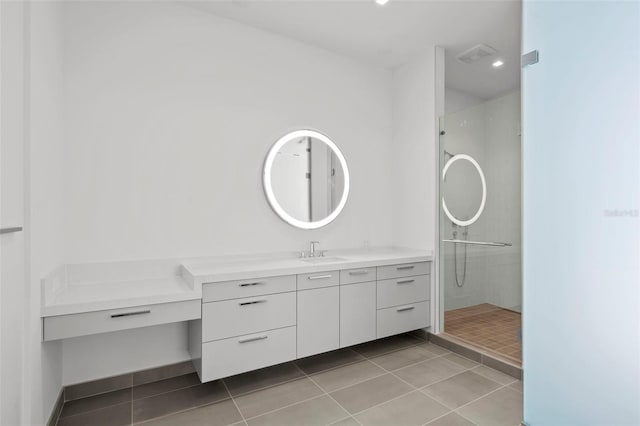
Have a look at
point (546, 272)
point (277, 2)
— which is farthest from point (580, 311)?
point (277, 2)

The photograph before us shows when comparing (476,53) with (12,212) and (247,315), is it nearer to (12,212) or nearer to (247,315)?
(247,315)

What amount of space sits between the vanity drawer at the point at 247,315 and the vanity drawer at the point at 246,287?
0.11 ft

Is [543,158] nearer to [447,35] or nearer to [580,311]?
[580,311]

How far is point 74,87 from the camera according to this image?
221 centimetres

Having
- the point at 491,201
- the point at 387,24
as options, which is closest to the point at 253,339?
the point at 491,201

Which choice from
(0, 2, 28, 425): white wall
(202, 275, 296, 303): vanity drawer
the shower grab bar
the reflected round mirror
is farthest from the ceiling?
(202, 275, 296, 303): vanity drawer

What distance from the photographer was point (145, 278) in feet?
7.88

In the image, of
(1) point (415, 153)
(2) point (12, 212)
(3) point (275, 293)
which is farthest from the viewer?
(1) point (415, 153)

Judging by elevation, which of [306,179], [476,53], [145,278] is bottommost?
[145,278]

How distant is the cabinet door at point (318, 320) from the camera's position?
2486 millimetres

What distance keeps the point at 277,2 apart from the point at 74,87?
1.51 metres

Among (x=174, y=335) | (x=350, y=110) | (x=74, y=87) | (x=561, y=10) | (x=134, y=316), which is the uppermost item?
(x=350, y=110)

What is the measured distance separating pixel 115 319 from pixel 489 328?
9.33ft

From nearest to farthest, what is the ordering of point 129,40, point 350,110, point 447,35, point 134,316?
point 134,316 → point 129,40 → point 447,35 → point 350,110
